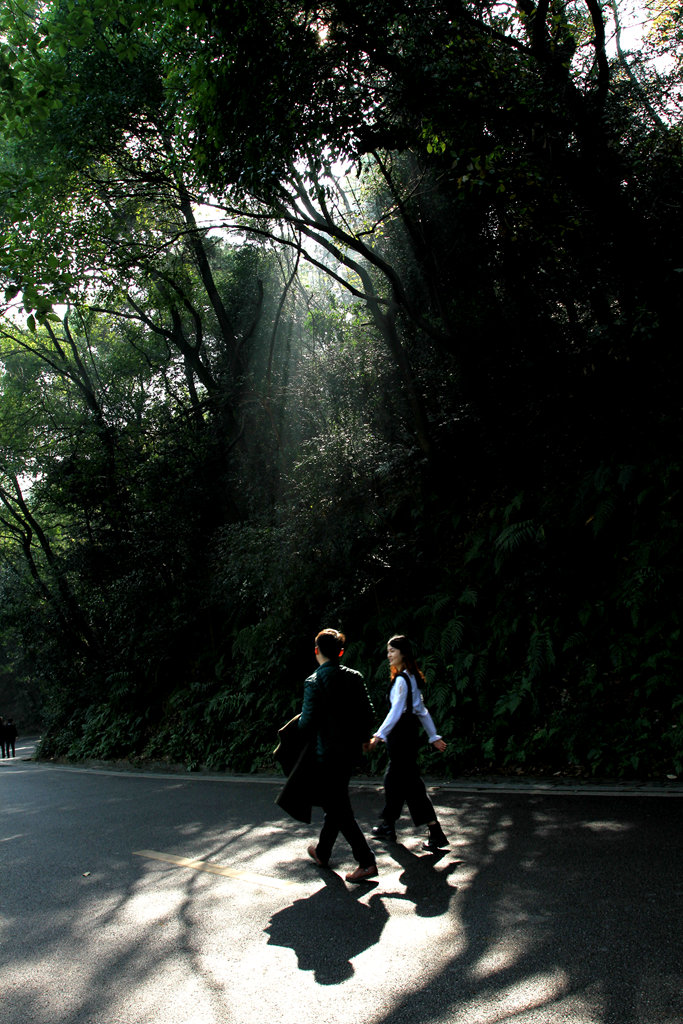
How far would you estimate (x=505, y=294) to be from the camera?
1553 centimetres

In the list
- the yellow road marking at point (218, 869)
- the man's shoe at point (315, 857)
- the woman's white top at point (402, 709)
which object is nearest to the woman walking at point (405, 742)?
the woman's white top at point (402, 709)

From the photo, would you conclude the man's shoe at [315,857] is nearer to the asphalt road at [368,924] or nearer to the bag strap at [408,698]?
the asphalt road at [368,924]

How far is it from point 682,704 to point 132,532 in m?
14.6

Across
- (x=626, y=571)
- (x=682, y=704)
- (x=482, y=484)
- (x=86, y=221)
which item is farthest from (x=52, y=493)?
(x=682, y=704)

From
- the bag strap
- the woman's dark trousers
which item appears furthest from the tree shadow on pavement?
the bag strap

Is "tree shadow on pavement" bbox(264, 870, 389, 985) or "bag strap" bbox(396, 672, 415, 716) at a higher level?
"bag strap" bbox(396, 672, 415, 716)

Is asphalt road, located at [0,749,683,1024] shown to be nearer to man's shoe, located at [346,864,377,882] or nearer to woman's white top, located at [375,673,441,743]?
man's shoe, located at [346,864,377,882]

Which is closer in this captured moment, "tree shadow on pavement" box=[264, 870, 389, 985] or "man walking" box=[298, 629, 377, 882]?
"tree shadow on pavement" box=[264, 870, 389, 985]

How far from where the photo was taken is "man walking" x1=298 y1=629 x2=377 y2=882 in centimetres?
596

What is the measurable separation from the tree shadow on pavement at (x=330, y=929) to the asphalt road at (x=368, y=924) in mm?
17

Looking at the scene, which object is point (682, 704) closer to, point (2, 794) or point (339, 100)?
point (339, 100)

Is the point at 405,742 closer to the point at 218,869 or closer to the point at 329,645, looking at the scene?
the point at 329,645

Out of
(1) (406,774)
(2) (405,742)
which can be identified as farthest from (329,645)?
(1) (406,774)

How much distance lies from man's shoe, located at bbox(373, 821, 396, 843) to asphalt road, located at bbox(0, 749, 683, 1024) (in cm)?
14
